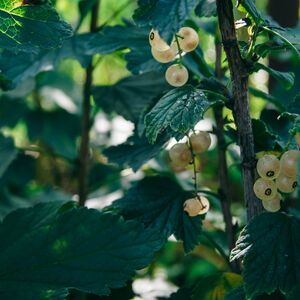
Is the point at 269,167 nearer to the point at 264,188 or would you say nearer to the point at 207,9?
the point at 264,188

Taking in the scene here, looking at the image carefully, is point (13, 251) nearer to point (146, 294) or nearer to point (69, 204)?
point (69, 204)

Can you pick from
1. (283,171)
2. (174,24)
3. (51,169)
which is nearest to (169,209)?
(283,171)

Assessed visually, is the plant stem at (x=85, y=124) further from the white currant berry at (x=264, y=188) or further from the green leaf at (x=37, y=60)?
the white currant berry at (x=264, y=188)

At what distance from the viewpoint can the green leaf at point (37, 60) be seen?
78 cm

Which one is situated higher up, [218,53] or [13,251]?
[218,53]

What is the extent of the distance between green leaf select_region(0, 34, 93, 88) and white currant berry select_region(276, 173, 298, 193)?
1.43 ft

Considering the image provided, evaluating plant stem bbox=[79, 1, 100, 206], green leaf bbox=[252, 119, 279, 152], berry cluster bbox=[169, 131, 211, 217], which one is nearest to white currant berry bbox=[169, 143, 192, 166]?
berry cluster bbox=[169, 131, 211, 217]

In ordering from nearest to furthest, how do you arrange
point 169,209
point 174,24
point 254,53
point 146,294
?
point 174,24 < point 254,53 < point 169,209 < point 146,294

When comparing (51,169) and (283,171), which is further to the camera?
(51,169)

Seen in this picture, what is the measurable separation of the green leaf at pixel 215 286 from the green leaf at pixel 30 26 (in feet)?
1.43

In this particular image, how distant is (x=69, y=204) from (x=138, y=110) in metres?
0.26

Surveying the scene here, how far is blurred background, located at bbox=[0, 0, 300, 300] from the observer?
3.46ft

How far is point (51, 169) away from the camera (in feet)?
5.74

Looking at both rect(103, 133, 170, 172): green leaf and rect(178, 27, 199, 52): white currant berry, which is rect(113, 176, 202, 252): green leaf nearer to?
rect(103, 133, 170, 172): green leaf
